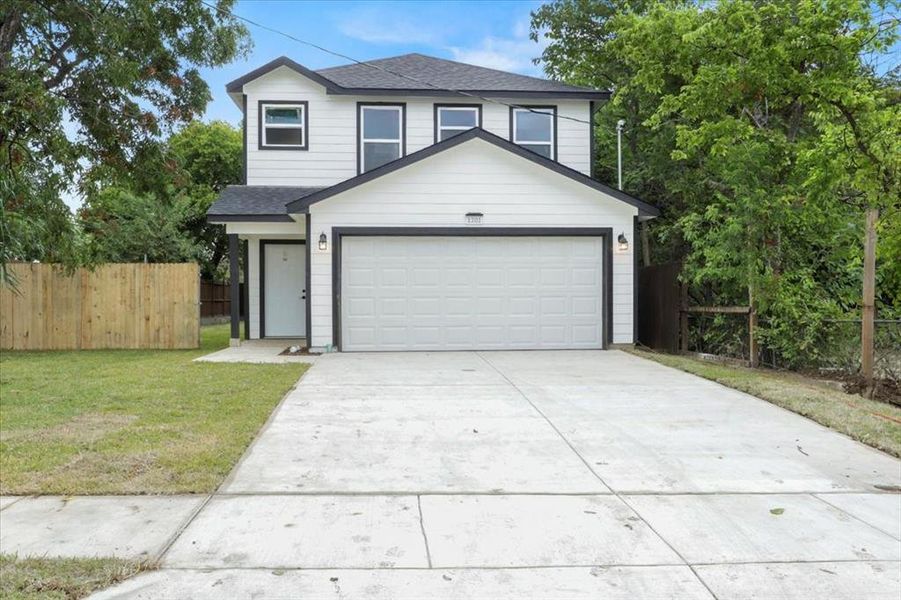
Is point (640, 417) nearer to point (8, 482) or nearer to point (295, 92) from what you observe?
point (8, 482)

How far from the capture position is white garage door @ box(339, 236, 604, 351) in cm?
1255

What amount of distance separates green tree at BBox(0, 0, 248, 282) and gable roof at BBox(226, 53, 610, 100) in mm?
1175

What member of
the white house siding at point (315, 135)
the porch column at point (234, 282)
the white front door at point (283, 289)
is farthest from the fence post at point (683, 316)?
the porch column at point (234, 282)

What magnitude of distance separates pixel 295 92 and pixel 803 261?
11.1 metres

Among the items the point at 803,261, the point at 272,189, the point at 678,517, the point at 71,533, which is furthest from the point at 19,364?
the point at 803,261

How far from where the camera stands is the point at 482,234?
499 inches

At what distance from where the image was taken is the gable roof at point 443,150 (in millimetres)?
12219

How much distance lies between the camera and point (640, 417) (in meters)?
6.84

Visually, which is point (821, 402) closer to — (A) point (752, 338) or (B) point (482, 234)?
(A) point (752, 338)

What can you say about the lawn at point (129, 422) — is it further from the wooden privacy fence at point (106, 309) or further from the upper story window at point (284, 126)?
the upper story window at point (284, 126)

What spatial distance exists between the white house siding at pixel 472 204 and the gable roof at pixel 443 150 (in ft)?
0.34

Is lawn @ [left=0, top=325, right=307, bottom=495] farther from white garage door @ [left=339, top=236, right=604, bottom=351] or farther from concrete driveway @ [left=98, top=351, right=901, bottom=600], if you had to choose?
white garage door @ [left=339, top=236, right=604, bottom=351]

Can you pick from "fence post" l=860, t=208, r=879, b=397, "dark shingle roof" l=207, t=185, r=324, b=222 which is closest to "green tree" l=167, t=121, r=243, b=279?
"dark shingle roof" l=207, t=185, r=324, b=222

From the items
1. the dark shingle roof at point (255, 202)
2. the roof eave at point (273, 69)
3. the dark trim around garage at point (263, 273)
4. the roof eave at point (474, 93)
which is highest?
the roof eave at point (273, 69)
